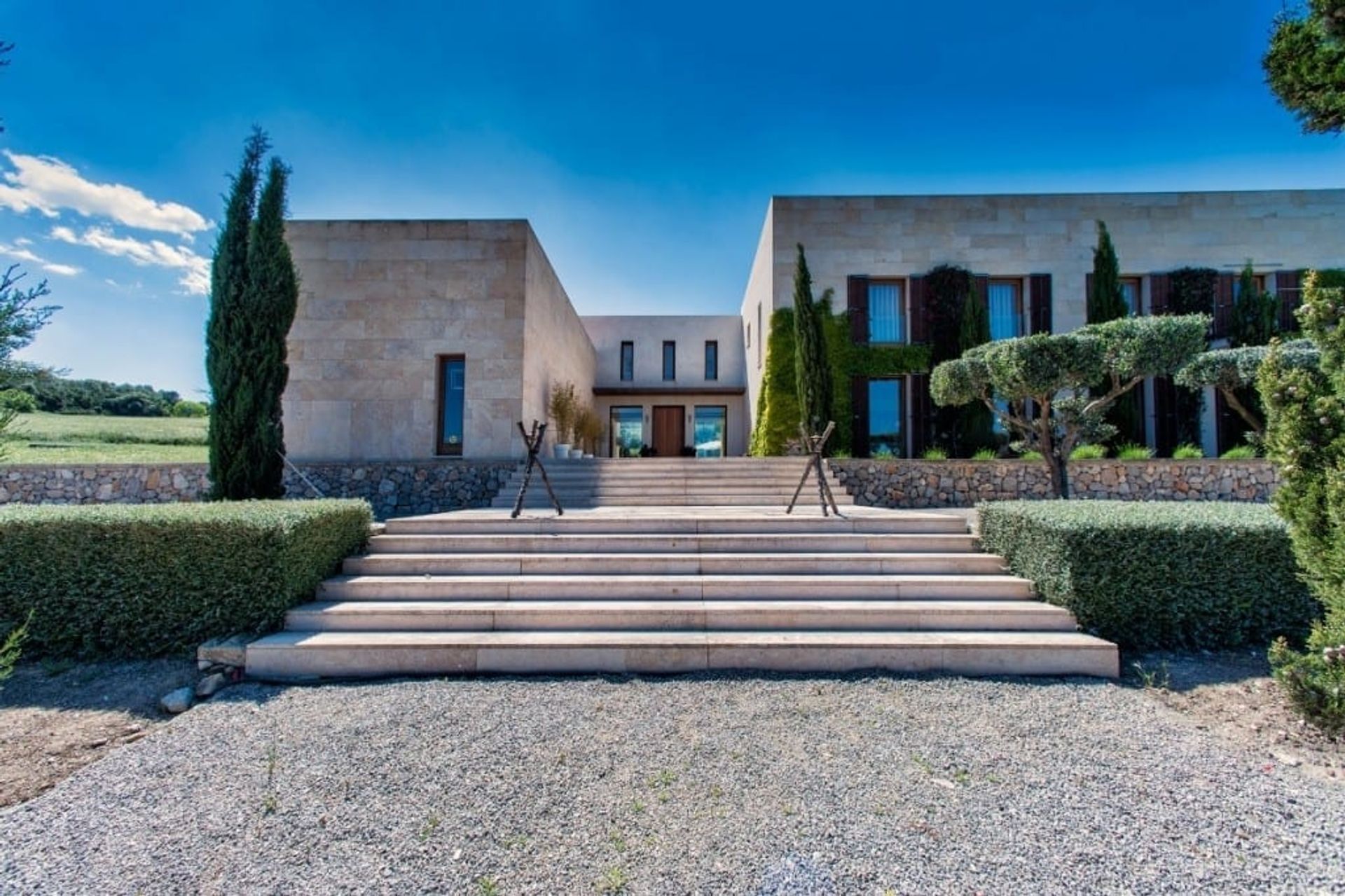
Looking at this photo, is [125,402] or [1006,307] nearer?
[1006,307]

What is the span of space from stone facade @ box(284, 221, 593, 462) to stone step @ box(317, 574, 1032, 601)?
16.3 ft

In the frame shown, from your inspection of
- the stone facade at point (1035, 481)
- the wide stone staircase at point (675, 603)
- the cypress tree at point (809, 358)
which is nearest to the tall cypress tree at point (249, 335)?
the wide stone staircase at point (675, 603)

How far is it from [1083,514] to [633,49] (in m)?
8.04

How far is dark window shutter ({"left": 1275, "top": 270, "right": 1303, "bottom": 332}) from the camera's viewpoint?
433 inches

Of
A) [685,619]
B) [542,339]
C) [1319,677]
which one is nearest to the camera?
[1319,677]

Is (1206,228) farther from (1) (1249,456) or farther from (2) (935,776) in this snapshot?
(2) (935,776)

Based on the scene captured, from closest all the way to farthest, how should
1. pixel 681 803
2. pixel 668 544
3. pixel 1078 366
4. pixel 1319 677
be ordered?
pixel 681 803 < pixel 1319 677 < pixel 668 544 < pixel 1078 366

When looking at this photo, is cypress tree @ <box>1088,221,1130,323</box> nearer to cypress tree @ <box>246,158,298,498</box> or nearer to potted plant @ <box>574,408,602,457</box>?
potted plant @ <box>574,408,602,457</box>

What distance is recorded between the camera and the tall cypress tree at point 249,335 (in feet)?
22.4

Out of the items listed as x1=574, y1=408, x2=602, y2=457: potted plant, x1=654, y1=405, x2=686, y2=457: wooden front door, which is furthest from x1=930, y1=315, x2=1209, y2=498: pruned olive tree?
x1=654, y1=405, x2=686, y2=457: wooden front door

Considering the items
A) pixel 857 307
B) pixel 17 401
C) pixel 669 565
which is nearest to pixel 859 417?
pixel 857 307

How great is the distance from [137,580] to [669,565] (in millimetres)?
3695

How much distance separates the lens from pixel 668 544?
4.75m

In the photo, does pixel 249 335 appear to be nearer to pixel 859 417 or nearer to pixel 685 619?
pixel 685 619
